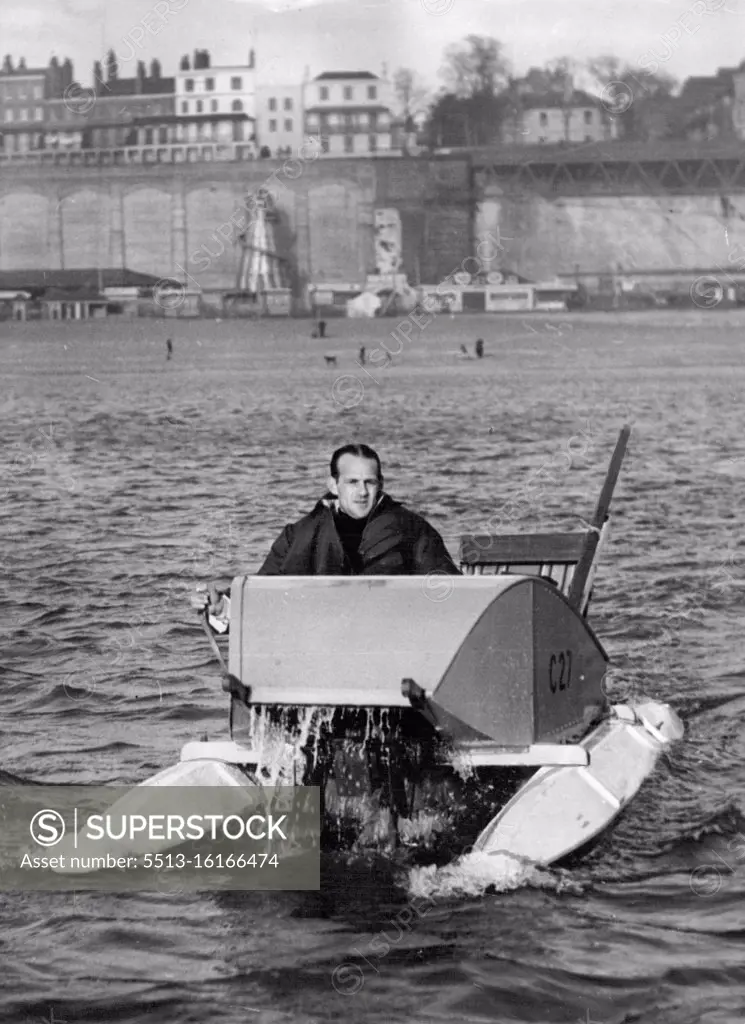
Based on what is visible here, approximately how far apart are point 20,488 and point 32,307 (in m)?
70.2

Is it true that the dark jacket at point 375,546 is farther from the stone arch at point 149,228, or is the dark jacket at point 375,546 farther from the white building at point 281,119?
the white building at point 281,119

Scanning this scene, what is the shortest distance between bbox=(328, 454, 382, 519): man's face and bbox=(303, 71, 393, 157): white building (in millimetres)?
81857

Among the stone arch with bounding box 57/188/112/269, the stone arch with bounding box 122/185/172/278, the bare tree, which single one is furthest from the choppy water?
the bare tree

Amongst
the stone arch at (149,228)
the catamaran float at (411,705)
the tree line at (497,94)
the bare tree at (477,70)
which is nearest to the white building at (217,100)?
the tree line at (497,94)

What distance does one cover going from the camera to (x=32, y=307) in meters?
87.9

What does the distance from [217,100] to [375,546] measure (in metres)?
88.4

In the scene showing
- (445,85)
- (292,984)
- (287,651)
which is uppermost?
(445,85)

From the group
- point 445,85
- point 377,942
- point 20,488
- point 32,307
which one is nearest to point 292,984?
point 377,942

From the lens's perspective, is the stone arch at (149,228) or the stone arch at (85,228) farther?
the stone arch at (85,228)

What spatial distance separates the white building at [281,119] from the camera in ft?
291

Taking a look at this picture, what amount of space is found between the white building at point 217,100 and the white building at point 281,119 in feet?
1.67

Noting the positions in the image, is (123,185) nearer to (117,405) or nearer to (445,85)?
(445,85)

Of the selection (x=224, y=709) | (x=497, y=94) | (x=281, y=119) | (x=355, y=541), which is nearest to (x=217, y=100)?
(x=281, y=119)

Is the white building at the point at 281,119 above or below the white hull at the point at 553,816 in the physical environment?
above
